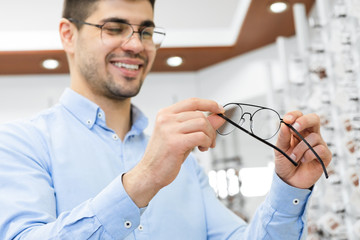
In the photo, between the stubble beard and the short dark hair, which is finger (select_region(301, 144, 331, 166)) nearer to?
the stubble beard

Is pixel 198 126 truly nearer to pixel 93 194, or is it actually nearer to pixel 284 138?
pixel 284 138

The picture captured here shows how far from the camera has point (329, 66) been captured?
103 inches

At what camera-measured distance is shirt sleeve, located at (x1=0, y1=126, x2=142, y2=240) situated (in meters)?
0.87

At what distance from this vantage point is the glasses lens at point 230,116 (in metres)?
0.97

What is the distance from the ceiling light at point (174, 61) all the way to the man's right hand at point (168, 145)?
12.9 ft

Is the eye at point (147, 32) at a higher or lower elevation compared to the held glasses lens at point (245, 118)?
higher

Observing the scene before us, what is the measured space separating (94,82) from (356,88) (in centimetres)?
143

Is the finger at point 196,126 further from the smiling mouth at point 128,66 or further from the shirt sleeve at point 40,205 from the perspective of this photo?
the smiling mouth at point 128,66

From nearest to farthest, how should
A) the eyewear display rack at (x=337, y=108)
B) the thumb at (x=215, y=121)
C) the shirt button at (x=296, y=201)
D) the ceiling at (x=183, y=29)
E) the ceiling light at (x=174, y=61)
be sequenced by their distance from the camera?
the thumb at (x=215, y=121) < the shirt button at (x=296, y=201) < the eyewear display rack at (x=337, y=108) < the ceiling at (x=183, y=29) < the ceiling light at (x=174, y=61)

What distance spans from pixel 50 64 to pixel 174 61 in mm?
1213

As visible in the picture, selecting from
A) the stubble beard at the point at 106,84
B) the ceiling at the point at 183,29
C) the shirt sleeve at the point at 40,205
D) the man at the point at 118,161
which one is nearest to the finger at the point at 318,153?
the man at the point at 118,161

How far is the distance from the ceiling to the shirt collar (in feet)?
7.98

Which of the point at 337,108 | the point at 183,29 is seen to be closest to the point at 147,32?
the point at 337,108

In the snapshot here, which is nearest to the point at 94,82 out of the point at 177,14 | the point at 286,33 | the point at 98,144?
the point at 98,144
